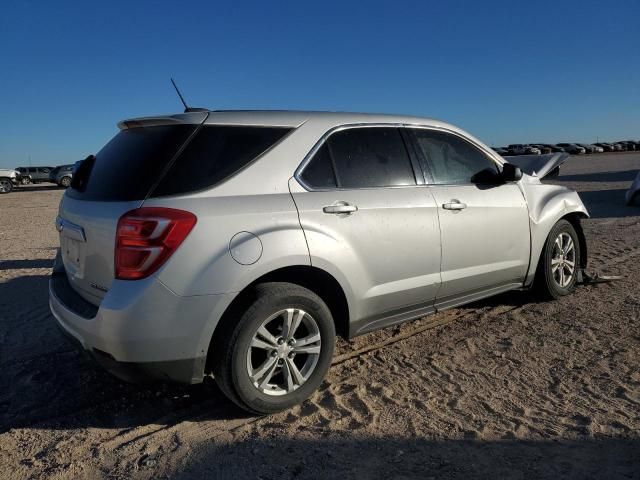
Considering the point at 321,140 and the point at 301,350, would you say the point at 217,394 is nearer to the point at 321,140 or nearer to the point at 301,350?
the point at 301,350

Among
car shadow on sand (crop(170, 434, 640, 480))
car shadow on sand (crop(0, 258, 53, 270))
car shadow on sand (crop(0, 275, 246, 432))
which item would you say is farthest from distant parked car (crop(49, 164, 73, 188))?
car shadow on sand (crop(170, 434, 640, 480))

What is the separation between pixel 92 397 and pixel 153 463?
100cm

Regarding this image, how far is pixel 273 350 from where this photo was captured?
3.07 metres

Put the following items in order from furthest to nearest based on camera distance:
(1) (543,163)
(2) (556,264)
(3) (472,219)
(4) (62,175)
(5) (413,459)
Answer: (4) (62,175)
(1) (543,163)
(2) (556,264)
(3) (472,219)
(5) (413,459)

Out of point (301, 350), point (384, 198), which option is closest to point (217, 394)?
point (301, 350)

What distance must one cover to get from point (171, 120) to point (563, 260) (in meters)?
3.97

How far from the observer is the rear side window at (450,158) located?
4.01 m

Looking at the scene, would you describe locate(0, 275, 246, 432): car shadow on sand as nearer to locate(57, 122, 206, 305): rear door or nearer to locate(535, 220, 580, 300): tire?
locate(57, 122, 206, 305): rear door

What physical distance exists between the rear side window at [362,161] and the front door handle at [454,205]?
1.03 ft

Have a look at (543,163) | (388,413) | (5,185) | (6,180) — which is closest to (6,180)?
(6,180)

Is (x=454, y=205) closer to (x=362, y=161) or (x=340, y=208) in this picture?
(x=362, y=161)

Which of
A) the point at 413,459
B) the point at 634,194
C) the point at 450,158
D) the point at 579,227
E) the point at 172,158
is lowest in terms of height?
the point at 413,459

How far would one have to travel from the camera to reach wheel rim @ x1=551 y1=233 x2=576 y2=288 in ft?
16.6

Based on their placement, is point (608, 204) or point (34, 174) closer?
point (608, 204)
